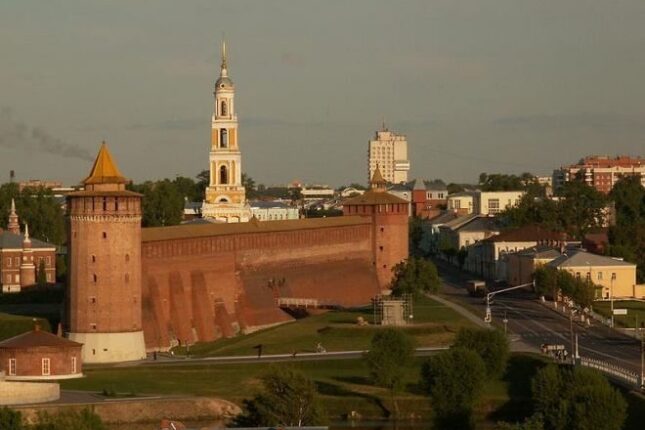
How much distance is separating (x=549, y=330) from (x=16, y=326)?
80.7 feet

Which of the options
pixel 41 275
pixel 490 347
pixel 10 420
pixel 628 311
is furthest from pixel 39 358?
pixel 41 275

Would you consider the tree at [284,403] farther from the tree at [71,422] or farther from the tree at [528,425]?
the tree at [528,425]

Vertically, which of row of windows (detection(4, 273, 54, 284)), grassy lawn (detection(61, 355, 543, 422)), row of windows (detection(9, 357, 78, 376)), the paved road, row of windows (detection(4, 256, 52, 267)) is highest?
row of windows (detection(4, 256, 52, 267))

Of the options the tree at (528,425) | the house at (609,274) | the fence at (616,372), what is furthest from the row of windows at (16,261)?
the tree at (528,425)

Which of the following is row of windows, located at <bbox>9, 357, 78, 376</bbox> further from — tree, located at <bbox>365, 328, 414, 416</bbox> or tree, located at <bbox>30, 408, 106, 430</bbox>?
tree, located at <bbox>30, 408, 106, 430</bbox>

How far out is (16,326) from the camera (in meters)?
93.8

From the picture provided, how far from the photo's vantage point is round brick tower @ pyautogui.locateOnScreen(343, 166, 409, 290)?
126 metres

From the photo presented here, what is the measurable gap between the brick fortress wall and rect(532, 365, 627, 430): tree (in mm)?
28179

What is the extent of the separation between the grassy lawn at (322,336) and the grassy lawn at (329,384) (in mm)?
6938

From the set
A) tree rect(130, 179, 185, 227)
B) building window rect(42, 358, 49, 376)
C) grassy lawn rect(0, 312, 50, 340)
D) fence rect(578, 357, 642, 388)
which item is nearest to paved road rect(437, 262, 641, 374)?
fence rect(578, 357, 642, 388)

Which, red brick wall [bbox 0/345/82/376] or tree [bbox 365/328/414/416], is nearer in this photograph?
tree [bbox 365/328/414/416]

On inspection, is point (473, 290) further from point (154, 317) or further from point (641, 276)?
point (154, 317)

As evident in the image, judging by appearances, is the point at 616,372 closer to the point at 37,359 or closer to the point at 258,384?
the point at 258,384

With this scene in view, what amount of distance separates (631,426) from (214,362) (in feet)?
70.4
